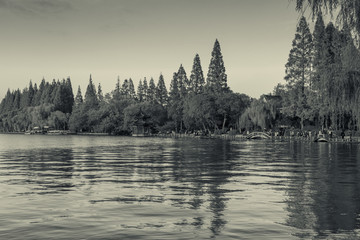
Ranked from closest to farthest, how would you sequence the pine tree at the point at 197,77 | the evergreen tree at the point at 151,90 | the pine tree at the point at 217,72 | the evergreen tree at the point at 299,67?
the evergreen tree at the point at 299,67
the pine tree at the point at 217,72
the pine tree at the point at 197,77
the evergreen tree at the point at 151,90

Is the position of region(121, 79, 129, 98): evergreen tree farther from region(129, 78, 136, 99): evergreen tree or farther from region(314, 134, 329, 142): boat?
region(314, 134, 329, 142): boat

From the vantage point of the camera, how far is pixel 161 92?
15450 centimetres

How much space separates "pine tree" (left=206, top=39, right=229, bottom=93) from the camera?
4771 inches

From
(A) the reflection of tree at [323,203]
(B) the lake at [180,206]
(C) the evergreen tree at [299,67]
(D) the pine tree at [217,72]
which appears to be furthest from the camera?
(D) the pine tree at [217,72]

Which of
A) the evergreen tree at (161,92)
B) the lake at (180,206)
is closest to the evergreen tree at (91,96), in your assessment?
the evergreen tree at (161,92)

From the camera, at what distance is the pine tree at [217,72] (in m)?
121

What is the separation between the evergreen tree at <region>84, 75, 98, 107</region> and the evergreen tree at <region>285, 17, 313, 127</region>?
96588 millimetres

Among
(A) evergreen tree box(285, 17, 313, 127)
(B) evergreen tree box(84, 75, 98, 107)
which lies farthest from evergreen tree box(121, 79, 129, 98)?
(A) evergreen tree box(285, 17, 313, 127)

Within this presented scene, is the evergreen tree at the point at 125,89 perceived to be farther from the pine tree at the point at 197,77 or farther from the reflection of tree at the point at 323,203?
the reflection of tree at the point at 323,203

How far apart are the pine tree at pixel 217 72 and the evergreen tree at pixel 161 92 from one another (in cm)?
3363

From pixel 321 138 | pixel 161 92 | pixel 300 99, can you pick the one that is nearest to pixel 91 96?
pixel 161 92

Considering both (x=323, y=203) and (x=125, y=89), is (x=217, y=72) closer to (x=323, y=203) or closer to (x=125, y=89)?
(x=125, y=89)

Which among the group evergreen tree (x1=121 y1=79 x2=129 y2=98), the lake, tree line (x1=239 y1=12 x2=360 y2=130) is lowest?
the lake

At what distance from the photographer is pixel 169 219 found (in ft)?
41.7
